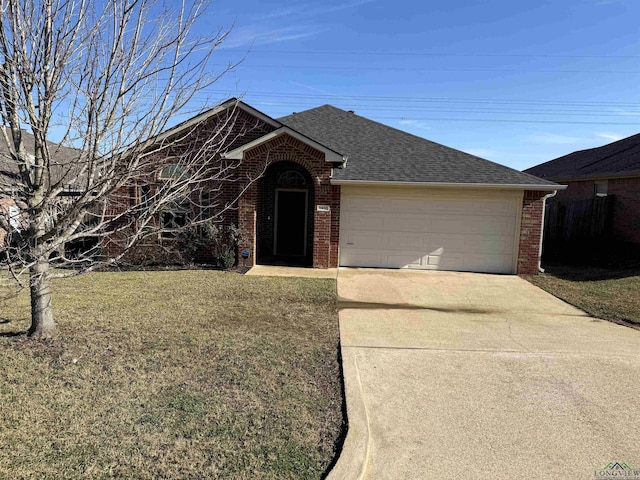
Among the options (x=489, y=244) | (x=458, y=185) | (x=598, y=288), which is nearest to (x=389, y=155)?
(x=458, y=185)

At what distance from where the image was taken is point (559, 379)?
4.76 m

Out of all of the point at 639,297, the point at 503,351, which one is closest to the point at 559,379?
the point at 503,351

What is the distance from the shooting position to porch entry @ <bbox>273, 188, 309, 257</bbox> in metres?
13.1

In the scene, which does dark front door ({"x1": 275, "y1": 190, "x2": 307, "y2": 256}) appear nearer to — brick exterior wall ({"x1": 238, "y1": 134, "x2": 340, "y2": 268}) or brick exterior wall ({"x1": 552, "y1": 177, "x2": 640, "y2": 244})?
brick exterior wall ({"x1": 238, "y1": 134, "x2": 340, "y2": 268})

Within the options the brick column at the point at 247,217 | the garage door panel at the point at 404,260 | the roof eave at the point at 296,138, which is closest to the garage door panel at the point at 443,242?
the garage door panel at the point at 404,260

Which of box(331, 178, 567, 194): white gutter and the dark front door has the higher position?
box(331, 178, 567, 194): white gutter

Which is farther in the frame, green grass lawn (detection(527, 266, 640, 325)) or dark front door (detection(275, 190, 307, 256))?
dark front door (detection(275, 190, 307, 256))

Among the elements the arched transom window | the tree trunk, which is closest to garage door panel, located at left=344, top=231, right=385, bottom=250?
the arched transom window

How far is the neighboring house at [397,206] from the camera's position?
11219 millimetres

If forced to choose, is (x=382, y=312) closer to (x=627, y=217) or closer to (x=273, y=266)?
(x=273, y=266)

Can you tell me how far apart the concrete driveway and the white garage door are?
12.5 ft

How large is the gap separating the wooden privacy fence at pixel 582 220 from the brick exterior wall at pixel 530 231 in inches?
239

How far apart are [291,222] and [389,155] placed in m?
3.82

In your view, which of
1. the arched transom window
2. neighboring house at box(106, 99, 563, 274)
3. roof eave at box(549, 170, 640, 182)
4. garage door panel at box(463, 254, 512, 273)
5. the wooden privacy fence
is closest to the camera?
neighboring house at box(106, 99, 563, 274)
